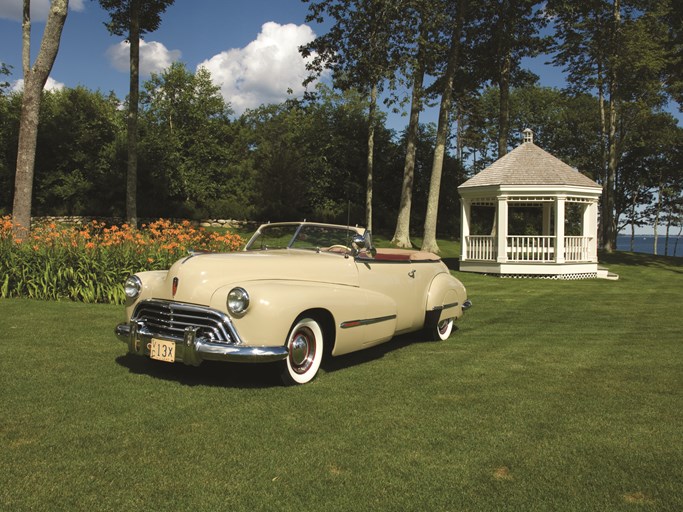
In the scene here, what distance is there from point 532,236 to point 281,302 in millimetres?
15899

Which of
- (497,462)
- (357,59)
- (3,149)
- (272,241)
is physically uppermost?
(357,59)

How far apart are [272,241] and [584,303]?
329 inches

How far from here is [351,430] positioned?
12.4 ft

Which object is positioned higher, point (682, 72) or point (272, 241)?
point (682, 72)

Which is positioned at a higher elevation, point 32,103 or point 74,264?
point 32,103

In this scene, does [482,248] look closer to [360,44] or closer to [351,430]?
[360,44]

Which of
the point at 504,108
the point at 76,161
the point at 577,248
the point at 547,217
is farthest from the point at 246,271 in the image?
the point at 76,161

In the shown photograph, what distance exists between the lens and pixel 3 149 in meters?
28.1

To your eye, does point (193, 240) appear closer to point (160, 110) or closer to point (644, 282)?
point (644, 282)

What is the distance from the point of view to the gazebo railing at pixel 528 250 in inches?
739

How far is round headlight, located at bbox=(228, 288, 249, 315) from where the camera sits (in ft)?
14.7

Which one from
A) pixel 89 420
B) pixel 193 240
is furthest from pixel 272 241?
pixel 193 240

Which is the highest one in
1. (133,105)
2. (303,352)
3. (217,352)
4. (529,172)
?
(133,105)

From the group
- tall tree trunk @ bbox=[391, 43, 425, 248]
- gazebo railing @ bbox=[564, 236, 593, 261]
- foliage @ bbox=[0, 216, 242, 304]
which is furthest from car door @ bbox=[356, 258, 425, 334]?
tall tree trunk @ bbox=[391, 43, 425, 248]
